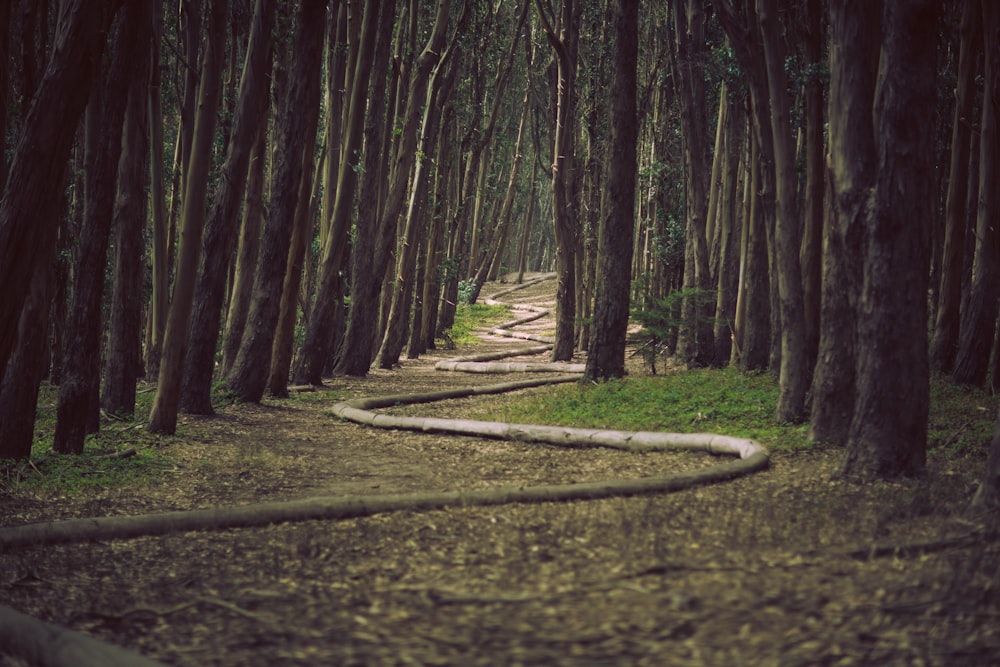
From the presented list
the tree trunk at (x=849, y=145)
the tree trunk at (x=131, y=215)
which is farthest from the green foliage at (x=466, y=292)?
the tree trunk at (x=849, y=145)

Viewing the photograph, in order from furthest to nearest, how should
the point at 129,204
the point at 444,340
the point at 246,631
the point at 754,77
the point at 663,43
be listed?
the point at 444,340 < the point at 663,43 < the point at 754,77 < the point at 129,204 < the point at 246,631

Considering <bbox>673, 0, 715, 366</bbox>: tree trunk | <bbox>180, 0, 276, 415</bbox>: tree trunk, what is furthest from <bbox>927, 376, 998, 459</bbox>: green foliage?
<bbox>180, 0, 276, 415</bbox>: tree trunk

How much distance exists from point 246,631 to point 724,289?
45.9ft

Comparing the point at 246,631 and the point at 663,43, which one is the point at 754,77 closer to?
the point at 246,631

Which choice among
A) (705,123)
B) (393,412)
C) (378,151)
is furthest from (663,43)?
(393,412)

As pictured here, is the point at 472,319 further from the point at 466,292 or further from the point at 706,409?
the point at 706,409

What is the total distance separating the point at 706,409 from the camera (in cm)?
1202

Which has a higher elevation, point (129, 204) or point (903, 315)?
point (129, 204)

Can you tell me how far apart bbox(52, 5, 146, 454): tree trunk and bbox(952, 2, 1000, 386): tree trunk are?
35.1ft

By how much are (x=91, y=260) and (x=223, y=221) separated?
2955 millimetres

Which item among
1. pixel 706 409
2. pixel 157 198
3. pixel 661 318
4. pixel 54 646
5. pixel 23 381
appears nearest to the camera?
pixel 54 646

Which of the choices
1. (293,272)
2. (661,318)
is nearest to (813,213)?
(661,318)

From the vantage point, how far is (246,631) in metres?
4.47

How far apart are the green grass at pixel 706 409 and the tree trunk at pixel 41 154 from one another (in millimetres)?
6261
